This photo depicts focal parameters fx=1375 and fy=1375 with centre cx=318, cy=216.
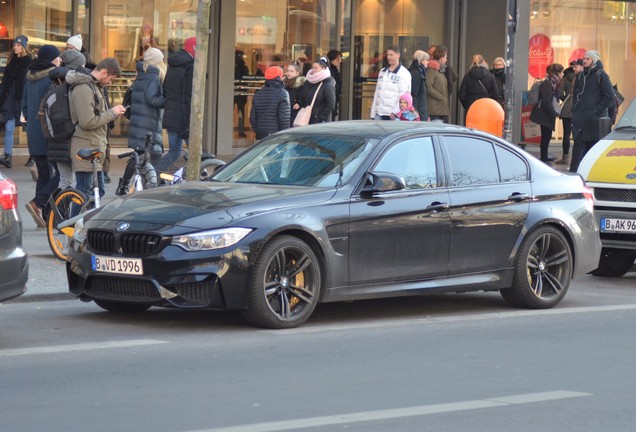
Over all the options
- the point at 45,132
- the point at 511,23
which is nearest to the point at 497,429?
the point at 45,132

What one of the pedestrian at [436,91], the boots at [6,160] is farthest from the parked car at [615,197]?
the boots at [6,160]

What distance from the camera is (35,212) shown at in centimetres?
1479

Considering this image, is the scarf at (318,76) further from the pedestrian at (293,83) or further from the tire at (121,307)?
the tire at (121,307)

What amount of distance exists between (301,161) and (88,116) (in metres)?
3.77

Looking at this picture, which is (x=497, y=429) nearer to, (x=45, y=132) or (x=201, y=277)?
(x=201, y=277)

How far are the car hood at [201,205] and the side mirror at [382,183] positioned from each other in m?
0.30

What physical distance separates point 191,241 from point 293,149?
5.68ft

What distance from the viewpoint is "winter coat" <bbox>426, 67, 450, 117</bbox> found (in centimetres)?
2311

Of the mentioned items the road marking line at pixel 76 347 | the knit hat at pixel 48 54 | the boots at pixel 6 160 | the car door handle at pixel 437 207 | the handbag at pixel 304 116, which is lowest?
the road marking line at pixel 76 347

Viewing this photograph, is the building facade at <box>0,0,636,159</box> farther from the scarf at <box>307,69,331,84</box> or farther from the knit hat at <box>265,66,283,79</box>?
the knit hat at <box>265,66,283,79</box>

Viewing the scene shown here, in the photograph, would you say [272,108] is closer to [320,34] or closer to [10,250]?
[320,34]

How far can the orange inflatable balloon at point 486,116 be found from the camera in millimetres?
22547

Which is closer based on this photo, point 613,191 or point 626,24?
point 613,191

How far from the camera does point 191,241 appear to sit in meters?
9.22
